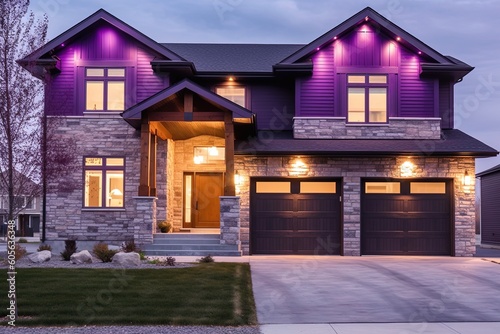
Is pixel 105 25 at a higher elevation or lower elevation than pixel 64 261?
higher

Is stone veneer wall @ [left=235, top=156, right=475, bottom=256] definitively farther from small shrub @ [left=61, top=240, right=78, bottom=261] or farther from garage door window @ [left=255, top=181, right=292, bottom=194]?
small shrub @ [left=61, top=240, right=78, bottom=261]

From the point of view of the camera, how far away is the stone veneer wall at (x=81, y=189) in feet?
61.6

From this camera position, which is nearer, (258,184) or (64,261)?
(64,261)

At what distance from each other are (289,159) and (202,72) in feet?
14.6

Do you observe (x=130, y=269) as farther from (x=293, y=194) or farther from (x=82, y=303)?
(x=293, y=194)

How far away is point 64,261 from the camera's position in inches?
603

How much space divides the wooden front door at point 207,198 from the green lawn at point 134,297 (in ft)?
23.9

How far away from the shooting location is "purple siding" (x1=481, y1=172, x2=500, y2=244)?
93.7 ft

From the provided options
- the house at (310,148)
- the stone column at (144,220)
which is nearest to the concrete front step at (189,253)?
the stone column at (144,220)

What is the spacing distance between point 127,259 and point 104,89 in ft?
23.8

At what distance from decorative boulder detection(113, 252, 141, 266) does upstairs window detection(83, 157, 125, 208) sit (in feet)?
15.8

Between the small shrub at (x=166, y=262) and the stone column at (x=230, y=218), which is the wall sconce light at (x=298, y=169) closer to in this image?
the stone column at (x=230, y=218)

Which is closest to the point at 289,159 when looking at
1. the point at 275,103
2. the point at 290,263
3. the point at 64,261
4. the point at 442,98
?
the point at 275,103

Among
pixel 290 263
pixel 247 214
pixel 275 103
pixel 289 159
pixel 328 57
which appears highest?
pixel 328 57
